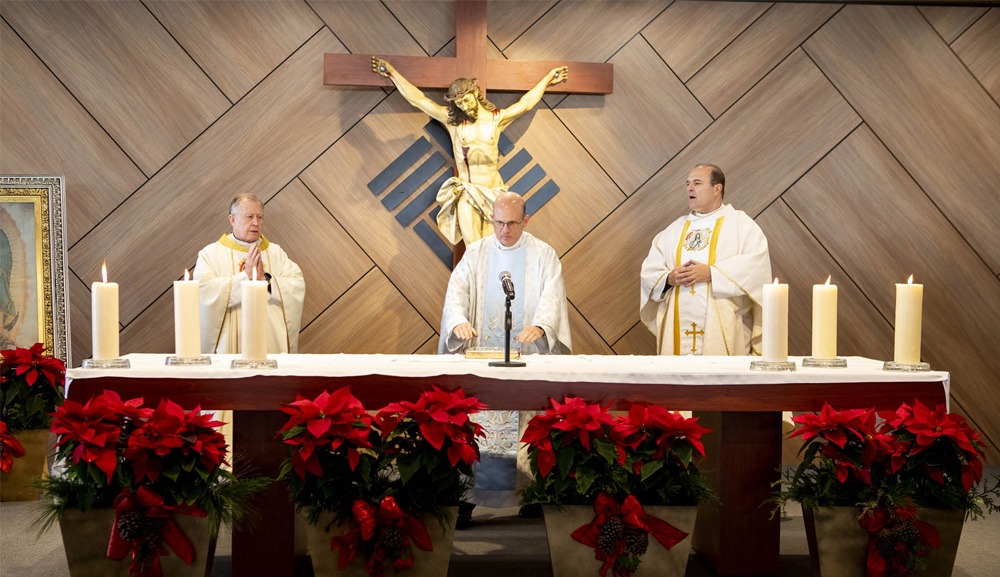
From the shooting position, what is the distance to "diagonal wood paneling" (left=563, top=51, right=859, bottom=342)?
219 inches

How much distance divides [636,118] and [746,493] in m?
3.04

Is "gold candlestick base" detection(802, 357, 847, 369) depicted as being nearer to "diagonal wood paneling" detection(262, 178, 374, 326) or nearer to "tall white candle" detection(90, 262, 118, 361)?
"tall white candle" detection(90, 262, 118, 361)

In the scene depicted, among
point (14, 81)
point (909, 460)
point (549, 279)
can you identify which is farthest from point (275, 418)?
point (14, 81)

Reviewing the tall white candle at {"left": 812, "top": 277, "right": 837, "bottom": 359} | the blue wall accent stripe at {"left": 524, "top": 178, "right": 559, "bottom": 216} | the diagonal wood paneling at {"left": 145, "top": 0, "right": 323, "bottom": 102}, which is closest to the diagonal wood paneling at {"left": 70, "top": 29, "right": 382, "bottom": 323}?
the diagonal wood paneling at {"left": 145, "top": 0, "right": 323, "bottom": 102}

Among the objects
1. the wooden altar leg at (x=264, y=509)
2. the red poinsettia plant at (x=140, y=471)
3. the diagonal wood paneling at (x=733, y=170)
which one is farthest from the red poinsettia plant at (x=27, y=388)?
the diagonal wood paneling at (x=733, y=170)

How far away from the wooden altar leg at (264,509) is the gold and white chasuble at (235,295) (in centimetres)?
188

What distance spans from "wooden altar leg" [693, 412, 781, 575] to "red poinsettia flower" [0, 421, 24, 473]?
314cm

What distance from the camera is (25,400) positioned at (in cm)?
419

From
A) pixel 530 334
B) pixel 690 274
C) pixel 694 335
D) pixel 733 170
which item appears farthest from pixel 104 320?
pixel 733 170

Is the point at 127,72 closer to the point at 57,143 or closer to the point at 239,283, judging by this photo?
the point at 57,143

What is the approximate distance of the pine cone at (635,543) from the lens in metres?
2.66

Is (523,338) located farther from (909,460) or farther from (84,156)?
(84,156)

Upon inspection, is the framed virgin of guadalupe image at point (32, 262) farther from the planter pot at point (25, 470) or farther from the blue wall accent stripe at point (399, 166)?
the blue wall accent stripe at point (399, 166)

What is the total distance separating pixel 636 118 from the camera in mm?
5543
